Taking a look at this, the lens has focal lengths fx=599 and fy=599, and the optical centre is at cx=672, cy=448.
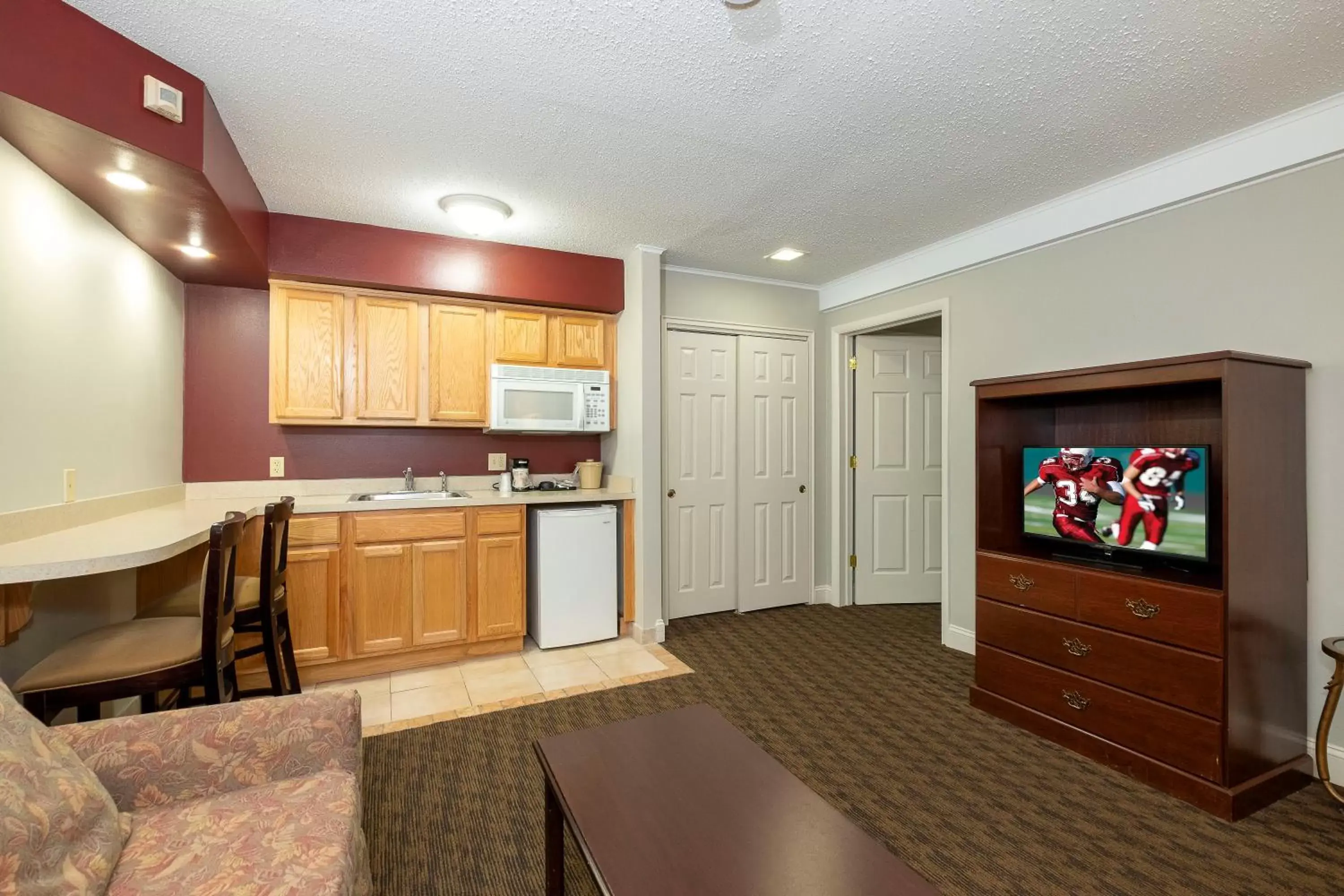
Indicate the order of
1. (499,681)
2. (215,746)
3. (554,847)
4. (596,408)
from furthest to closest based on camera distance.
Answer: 1. (596,408)
2. (499,681)
3. (554,847)
4. (215,746)

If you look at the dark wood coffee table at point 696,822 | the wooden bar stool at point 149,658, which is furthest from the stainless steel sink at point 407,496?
the dark wood coffee table at point 696,822

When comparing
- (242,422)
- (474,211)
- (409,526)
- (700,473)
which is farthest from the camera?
(700,473)

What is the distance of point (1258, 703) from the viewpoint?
2082mm

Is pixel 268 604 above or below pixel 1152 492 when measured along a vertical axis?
below

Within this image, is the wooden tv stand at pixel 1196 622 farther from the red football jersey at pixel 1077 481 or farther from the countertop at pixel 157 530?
the countertop at pixel 157 530

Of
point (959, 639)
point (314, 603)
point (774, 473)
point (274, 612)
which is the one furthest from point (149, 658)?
point (959, 639)

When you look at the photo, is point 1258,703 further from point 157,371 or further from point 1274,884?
point 157,371

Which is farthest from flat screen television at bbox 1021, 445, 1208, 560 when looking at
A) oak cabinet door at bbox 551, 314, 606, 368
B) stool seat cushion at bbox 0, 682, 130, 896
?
stool seat cushion at bbox 0, 682, 130, 896

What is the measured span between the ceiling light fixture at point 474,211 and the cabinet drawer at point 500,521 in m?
1.56

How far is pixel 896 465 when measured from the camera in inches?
180

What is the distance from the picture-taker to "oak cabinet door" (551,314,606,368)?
3900 millimetres

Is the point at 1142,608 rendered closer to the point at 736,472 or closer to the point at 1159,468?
the point at 1159,468

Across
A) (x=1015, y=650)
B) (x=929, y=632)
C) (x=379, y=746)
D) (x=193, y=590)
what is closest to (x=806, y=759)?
(x=1015, y=650)

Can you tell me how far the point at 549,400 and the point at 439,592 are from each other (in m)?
1.30
